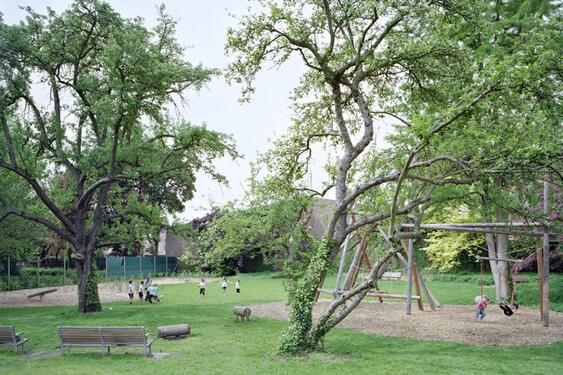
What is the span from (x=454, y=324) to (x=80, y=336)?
440 inches

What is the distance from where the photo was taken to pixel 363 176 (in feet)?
67.4

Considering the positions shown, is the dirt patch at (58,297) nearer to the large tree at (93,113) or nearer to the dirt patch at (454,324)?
the large tree at (93,113)

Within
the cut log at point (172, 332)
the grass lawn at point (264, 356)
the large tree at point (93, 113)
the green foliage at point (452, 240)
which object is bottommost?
the grass lawn at point (264, 356)

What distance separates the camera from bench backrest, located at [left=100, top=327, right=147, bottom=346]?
12312mm

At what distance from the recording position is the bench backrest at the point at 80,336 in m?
12.6

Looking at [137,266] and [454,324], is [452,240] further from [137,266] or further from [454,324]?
[137,266]

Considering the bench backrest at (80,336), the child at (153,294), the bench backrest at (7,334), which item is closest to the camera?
the bench backrest at (80,336)

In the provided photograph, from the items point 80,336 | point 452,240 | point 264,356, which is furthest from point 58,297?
point 452,240

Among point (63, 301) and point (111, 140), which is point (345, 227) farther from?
point (63, 301)

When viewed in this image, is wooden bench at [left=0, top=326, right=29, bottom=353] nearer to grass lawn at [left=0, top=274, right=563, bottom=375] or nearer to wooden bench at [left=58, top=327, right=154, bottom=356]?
grass lawn at [left=0, top=274, right=563, bottom=375]

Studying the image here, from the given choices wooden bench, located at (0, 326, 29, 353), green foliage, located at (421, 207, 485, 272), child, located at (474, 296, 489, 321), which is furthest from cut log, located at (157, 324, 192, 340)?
green foliage, located at (421, 207, 485, 272)

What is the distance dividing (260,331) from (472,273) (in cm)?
2605

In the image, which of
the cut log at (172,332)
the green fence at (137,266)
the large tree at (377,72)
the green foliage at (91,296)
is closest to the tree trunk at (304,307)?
the large tree at (377,72)

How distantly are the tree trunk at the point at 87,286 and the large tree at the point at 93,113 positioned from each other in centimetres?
4
